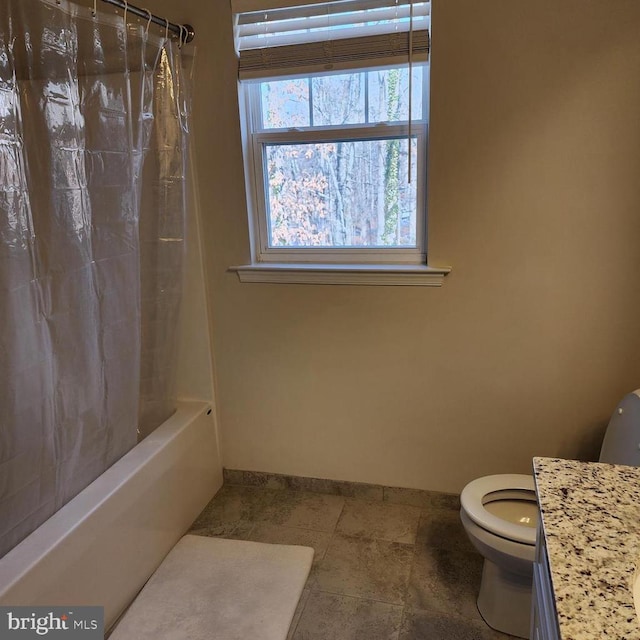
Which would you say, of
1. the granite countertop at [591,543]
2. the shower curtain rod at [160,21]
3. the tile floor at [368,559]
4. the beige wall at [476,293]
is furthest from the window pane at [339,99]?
the tile floor at [368,559]

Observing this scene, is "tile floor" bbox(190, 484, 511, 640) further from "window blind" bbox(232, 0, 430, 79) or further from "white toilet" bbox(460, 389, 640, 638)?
"window blind" bbox(232, 0, 430, 79)

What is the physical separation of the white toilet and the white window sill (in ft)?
2.47

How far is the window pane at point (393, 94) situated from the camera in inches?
79.2

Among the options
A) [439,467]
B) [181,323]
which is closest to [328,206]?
[181,323]

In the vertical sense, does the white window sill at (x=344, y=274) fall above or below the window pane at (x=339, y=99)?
below

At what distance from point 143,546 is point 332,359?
0.99 m

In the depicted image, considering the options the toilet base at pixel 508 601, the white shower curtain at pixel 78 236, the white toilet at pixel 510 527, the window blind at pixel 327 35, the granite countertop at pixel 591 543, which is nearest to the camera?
the granite countertop at pixel 591 543

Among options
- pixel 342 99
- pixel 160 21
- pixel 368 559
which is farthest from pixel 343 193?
pixel 368 559

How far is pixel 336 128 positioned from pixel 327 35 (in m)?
0.32

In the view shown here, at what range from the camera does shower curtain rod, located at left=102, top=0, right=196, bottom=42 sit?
1.72 metres

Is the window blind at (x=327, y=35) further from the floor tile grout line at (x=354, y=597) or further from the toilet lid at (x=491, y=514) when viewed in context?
the floor tile grout line at (x=354, y=597)

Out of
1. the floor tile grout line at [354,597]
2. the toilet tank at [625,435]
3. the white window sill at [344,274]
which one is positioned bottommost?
the floor tile grout line at [354,597]

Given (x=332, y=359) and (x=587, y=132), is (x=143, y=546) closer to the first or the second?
(x=332, y=359)

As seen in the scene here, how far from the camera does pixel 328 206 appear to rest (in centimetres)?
221
